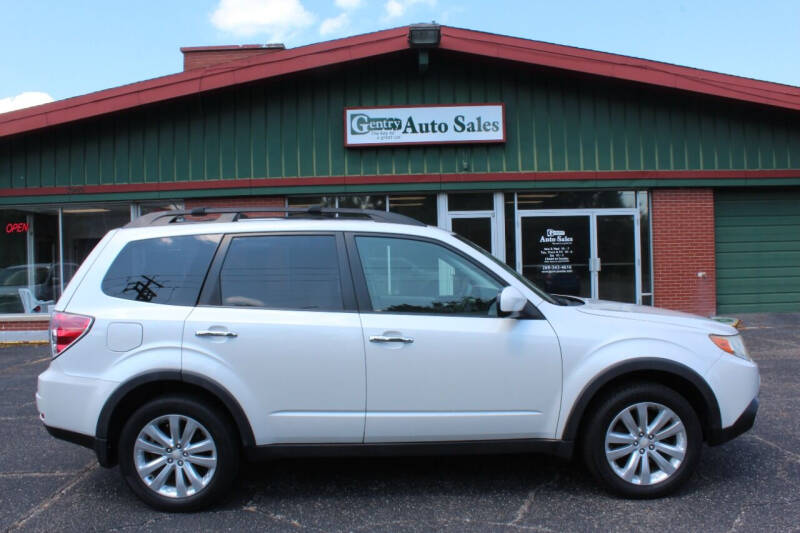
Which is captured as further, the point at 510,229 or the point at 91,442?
the point at 510,229

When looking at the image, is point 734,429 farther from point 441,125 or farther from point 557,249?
point 441,125

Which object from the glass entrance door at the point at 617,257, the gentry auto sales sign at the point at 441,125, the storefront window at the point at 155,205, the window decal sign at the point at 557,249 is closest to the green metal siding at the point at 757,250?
the glass entrance door at the point at 617,257

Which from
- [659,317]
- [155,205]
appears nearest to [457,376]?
[659,317]

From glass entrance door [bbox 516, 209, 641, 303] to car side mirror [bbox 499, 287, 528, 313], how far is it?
717 centimetres

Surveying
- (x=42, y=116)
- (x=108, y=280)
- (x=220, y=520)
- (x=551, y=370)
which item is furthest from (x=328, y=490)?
(x=42, y=116)

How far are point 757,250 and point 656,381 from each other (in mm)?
8885

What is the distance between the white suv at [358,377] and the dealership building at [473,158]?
6966 mm

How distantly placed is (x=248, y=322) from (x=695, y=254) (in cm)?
951

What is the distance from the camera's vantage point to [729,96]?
998cm

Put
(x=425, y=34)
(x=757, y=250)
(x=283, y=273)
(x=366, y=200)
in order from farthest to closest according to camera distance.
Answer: (x=757, y=250)
(x=366, y=200)
(x=425, y=34)
(x=283, y=273)

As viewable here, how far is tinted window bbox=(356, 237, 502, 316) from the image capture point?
359cm

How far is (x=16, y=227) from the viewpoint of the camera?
428 inches

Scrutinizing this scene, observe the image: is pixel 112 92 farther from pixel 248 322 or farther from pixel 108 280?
pixel 248 322

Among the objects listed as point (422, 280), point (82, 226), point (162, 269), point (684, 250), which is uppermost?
point (82, 226)
